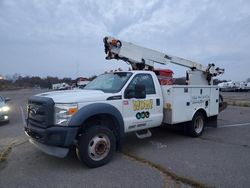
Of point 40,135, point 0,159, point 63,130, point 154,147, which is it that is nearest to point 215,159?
point 154,147

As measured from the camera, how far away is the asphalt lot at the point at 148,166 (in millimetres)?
4332

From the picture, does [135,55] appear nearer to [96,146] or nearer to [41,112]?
[96,146]

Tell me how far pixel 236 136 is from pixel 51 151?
5.77 meters

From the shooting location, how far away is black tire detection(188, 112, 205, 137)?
7648mm

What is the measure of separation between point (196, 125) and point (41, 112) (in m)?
4.92

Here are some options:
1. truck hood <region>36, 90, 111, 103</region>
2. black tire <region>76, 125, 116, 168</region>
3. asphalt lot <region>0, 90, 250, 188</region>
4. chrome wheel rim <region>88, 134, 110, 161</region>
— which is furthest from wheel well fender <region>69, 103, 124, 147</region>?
asphalt lot <region>0, 90, 250, 188</region>

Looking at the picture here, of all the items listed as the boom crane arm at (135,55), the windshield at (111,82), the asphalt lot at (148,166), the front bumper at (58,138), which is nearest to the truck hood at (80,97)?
the windshield at (111,82)

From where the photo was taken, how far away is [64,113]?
4.83 meters

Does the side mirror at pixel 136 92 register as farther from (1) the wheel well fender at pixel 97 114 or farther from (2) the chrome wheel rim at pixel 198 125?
(2) the chrome wheel rim at pixel 198 125

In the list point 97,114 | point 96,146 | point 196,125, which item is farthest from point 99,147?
point 196,125

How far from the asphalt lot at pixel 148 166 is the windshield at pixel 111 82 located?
1606 mm

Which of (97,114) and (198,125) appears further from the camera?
(198,125)

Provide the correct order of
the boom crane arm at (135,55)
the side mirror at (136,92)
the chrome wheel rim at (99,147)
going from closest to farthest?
1. the chrome wheel rim at (99,147)
2. the side mirror at (136,92)
3. the boom crane arm at (135,55)

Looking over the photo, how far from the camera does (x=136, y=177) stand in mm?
4535
